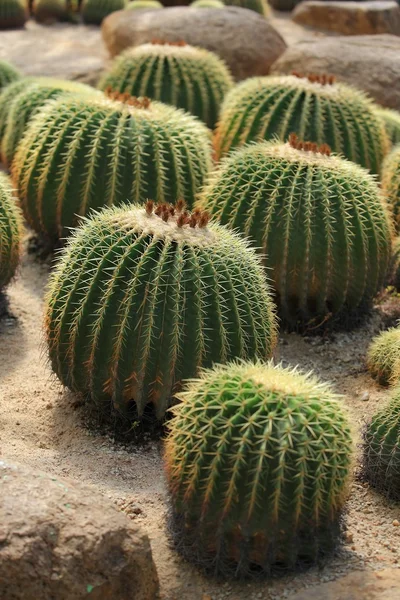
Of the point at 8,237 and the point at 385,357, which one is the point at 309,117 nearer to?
the point at 385,357

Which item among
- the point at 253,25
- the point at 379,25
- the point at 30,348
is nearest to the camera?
the point at 30,348

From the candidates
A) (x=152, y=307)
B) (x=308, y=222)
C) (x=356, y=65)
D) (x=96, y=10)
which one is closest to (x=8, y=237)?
(x=152, y=307)

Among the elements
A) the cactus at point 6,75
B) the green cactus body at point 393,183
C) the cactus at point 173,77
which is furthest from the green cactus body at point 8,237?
the cactus at point 6,75

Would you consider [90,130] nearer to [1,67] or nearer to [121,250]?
[121,250]

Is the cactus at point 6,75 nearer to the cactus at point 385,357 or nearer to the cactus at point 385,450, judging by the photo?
the cactus at point 385,357

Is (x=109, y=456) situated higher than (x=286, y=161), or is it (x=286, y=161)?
(x=286, y=161)

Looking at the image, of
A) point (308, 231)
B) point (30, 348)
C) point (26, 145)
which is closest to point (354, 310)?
point (308, 231)
